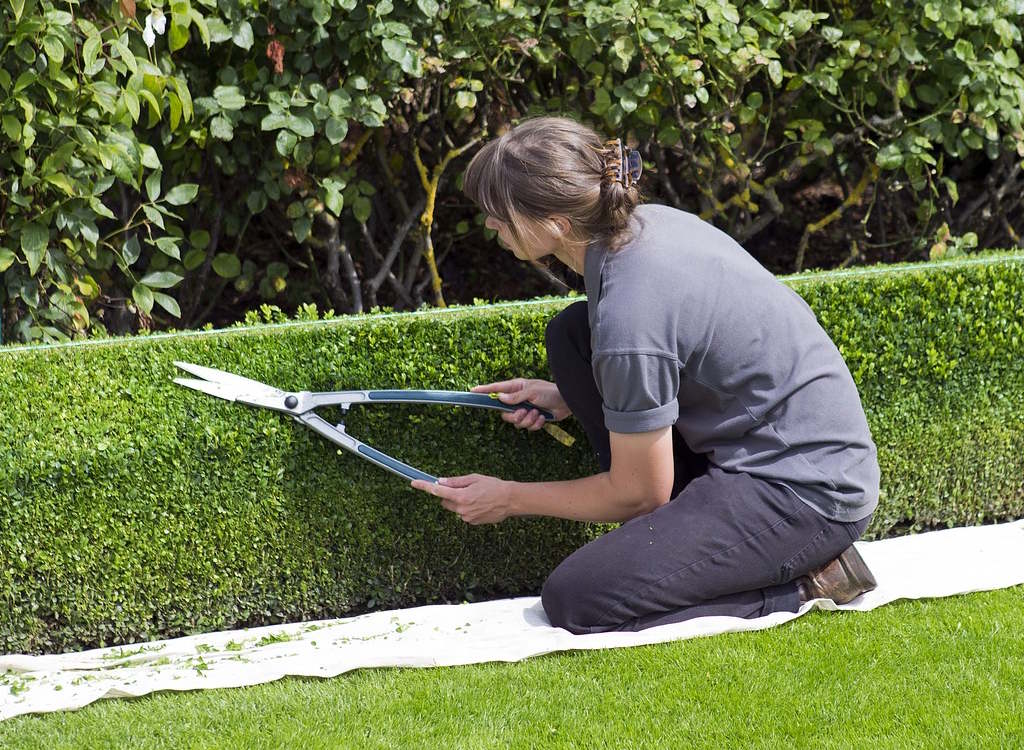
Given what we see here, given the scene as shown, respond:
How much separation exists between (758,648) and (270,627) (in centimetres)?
124

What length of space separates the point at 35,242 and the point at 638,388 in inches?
84.1

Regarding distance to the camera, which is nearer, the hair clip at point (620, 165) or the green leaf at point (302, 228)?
the hair clip at point (620, 165)

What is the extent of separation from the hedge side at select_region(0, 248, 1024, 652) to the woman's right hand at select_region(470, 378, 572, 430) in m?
0.09

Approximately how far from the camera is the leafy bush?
3572 mm

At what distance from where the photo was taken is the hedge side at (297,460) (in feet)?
9.16

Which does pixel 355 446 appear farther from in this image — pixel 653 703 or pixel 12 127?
pixel 12 127

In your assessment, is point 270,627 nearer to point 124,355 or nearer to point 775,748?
point 124,355

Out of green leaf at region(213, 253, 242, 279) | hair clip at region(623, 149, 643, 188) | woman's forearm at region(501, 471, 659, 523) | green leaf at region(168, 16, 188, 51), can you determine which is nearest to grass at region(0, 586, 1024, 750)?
woman's forearm at region(501, 471, 659, 523)

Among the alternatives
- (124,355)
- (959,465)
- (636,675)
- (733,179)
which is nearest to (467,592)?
(636,675)

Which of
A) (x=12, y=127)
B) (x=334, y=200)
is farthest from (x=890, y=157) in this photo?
(x=12, y=127)

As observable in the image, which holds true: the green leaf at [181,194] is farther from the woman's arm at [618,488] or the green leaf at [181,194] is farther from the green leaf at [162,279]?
the woman's arm at [618,488]

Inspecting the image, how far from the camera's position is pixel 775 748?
2.15 meters

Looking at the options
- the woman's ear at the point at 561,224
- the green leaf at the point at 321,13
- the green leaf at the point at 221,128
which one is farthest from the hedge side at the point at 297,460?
the green leaf at the point at 321,13

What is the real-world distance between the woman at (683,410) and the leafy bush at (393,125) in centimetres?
144
